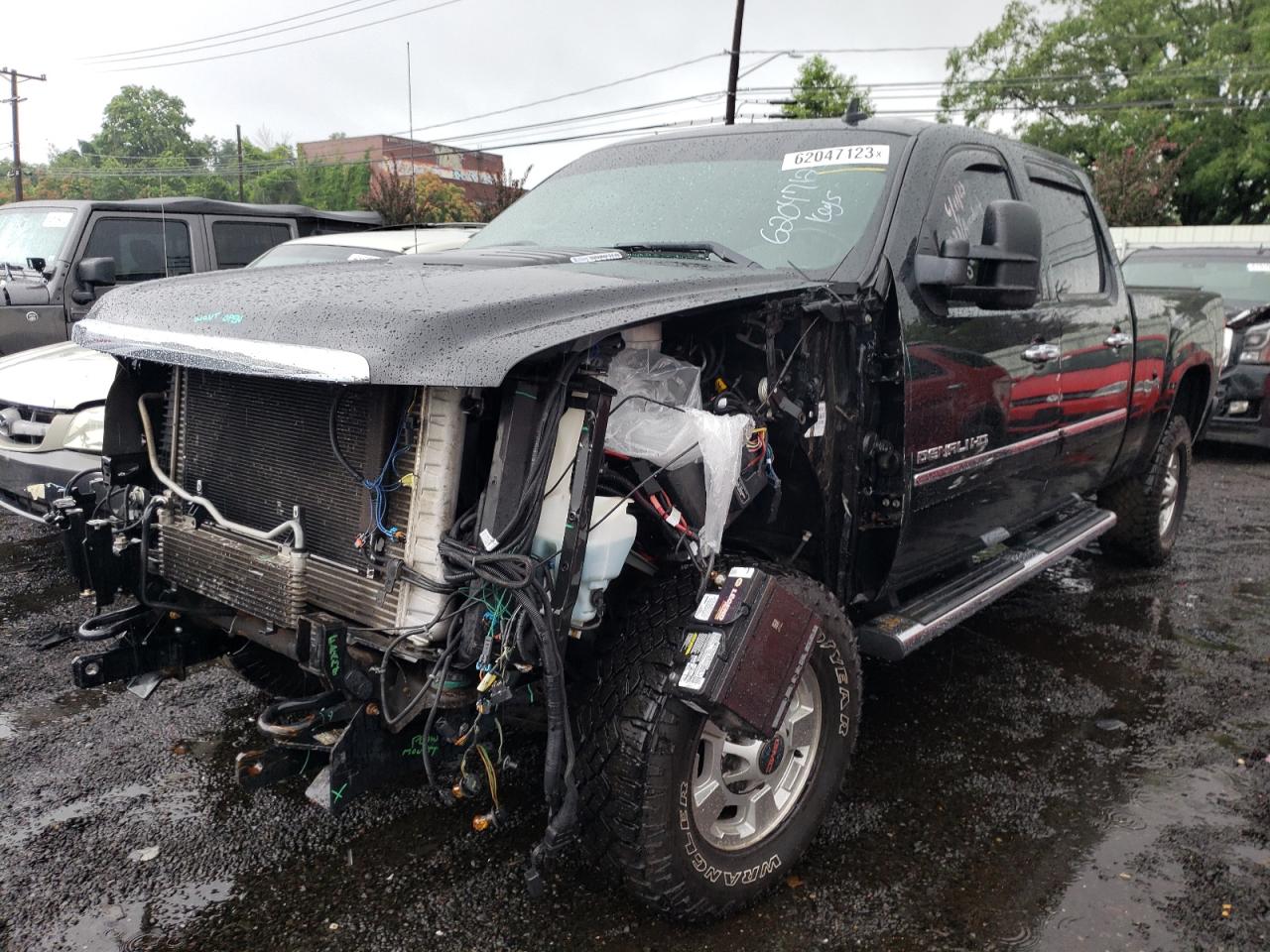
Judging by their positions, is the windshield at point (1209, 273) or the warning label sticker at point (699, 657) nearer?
the warning label sticker at point (699, 657)

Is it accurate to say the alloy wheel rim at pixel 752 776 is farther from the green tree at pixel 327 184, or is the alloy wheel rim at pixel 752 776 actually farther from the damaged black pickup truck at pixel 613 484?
the green tree at pixel 327 184

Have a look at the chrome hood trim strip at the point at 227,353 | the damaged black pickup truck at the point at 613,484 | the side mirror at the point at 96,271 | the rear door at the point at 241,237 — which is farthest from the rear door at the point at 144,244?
the chrome hood trim strip at the point at 227,353

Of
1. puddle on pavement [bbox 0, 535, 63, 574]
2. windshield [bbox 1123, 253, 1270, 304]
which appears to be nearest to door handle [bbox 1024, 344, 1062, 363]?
puddle on pavement [bbox 0, 535, 63, 574]

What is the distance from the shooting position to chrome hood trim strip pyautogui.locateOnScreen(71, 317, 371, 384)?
2107 millimetres

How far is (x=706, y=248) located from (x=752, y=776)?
65.8 inches

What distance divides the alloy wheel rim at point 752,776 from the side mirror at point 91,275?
256 inches

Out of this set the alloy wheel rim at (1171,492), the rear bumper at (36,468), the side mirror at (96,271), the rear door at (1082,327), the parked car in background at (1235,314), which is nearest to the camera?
the rear door at (1082,327)

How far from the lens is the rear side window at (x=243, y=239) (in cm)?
869

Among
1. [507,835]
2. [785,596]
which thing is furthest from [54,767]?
[785,596]

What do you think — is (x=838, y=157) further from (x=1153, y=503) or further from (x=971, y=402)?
(x=1153, y=503)

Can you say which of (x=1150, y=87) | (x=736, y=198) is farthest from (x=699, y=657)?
(x=1150, y=87)

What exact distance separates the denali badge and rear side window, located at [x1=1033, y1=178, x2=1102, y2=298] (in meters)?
1.02

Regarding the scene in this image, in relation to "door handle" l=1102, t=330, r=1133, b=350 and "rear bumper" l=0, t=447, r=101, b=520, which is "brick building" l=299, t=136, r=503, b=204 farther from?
"door handle" l=1102, t=330, r=1133, b=350

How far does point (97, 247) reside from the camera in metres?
8.09
